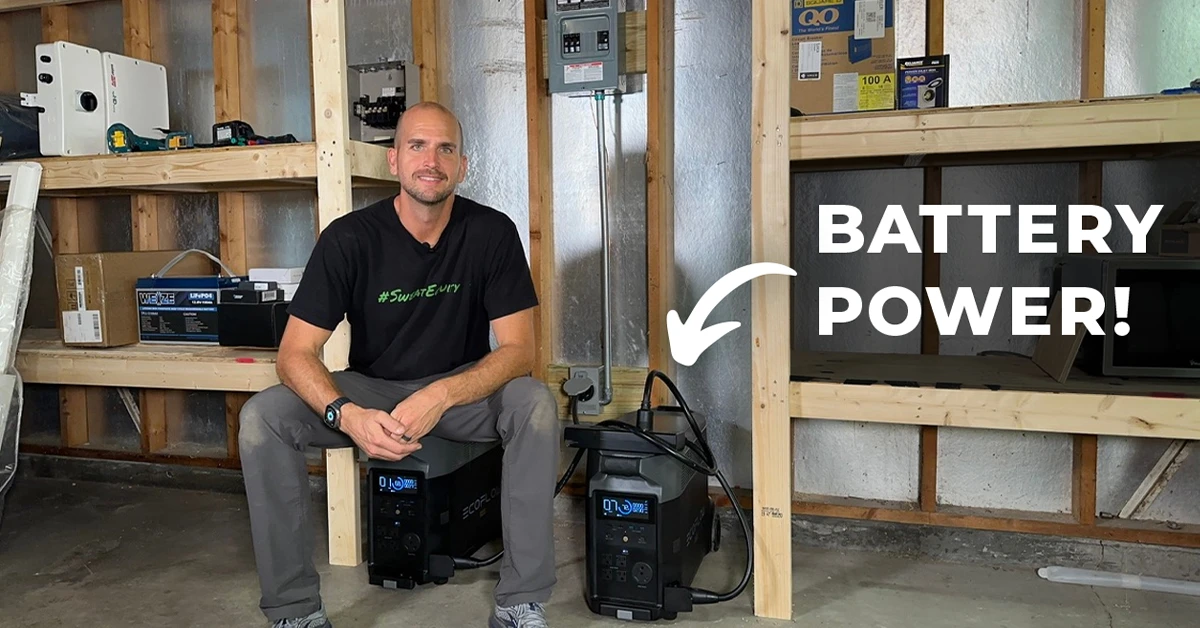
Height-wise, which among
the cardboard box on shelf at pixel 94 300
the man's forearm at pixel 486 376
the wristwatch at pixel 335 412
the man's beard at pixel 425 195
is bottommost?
the wristwatch at pixel 335 412

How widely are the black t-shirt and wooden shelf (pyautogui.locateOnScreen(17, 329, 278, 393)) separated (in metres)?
0.41

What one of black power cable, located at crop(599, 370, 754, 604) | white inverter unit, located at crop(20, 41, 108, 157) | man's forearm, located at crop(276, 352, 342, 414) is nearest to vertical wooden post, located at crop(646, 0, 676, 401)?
black power cable, located at crop(599, 370, 754, 604)

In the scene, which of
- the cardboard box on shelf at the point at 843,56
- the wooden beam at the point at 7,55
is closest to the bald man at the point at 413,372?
the cardboard box on shelf at the point at 843,56

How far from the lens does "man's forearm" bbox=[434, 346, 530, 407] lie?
5.93 feet

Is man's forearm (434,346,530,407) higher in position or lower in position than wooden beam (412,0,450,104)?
lower

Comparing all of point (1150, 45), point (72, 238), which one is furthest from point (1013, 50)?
point (72, 238)

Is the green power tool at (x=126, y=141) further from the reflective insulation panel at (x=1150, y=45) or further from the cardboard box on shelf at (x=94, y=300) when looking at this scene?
the reflective insulation panel at (x=1150, y=45)

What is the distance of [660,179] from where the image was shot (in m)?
2.39

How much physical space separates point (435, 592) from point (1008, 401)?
129 centimetres

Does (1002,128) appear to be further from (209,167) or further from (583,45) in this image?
(209,167)

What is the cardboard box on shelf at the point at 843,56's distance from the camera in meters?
2.19

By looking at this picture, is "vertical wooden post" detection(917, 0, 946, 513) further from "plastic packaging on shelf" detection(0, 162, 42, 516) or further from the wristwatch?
"plastic packaging on shelf" detection(0, 162, 42, 516)

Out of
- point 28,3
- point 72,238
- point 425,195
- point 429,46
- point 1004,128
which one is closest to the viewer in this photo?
point 1004,128

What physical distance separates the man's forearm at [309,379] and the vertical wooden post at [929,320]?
4.91 ft
